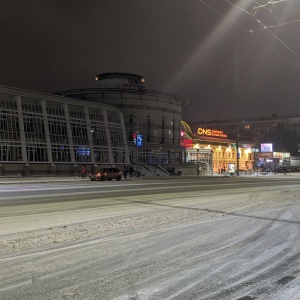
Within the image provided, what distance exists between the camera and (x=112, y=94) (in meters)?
79.0

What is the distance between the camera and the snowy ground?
5668 mm

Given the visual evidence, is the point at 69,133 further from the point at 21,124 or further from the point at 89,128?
the point at 21,124

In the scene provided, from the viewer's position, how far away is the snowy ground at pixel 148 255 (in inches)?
223

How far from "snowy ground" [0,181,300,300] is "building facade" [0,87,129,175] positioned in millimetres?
41837

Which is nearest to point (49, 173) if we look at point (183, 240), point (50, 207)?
point (50, 207)

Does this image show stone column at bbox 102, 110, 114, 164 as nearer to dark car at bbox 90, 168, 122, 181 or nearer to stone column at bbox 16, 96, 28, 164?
stone column at bbox 16, 96, 28, 164

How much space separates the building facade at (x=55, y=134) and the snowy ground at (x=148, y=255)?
4184 centimetres

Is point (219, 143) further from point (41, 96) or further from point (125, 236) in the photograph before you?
point (125, 236)

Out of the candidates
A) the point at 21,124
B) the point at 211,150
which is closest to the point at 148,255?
the point at 21,124

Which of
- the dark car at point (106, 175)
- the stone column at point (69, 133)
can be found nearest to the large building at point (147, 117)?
the stone column at point (69, 133)

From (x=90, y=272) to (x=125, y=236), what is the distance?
3.21m

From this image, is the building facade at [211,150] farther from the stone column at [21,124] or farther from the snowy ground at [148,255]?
the snowy ground at [148,255]

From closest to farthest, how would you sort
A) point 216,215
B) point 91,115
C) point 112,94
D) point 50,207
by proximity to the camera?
1. point 216,215
2. point 50,207
3. point 91,115
4. point 112,94

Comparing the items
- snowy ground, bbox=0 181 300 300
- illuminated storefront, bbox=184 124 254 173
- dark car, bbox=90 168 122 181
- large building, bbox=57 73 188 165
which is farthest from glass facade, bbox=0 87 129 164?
snowy ground, bbox=0 181 300 300
